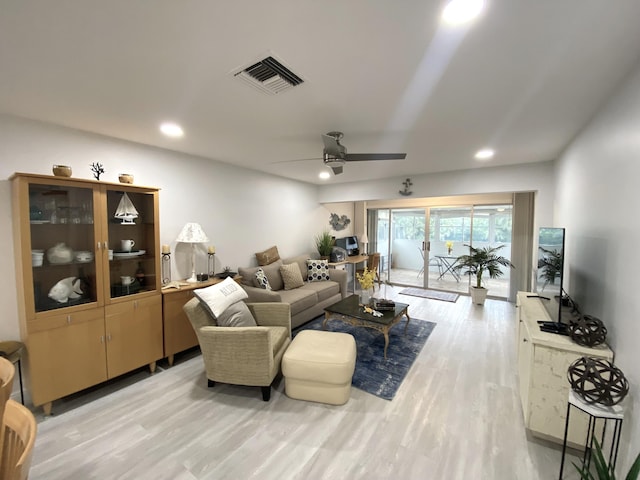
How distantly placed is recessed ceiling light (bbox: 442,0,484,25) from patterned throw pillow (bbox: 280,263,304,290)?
368 cm

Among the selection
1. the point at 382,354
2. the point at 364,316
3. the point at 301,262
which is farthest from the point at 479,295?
the point at 301,262

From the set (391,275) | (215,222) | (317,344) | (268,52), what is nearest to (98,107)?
(268,52)

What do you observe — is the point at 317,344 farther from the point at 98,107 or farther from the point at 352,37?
the point at 98,107

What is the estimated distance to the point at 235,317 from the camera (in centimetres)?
256

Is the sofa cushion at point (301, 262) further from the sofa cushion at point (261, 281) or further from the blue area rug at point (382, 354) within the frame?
the blue area rug at point (382, 354)

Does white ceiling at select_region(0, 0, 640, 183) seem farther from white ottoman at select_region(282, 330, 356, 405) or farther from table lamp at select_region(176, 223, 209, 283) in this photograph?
white ottoman at select_region(282, 330, 356, 405)

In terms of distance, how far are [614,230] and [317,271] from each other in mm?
3775

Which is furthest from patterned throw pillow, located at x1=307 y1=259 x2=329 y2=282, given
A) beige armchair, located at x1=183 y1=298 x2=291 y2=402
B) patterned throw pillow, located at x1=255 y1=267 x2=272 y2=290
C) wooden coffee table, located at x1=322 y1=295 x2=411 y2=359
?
beige armchair, located at x1=183 y1=298 x2=291 y2=402

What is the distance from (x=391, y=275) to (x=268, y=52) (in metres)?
6.68

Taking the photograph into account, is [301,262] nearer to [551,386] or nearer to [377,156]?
[377,156]

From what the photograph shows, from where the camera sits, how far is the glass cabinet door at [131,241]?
2.58m

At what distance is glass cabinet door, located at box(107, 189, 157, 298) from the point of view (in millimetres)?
2578

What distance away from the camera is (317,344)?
2492 mm

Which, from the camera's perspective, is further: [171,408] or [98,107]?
[171,408]
